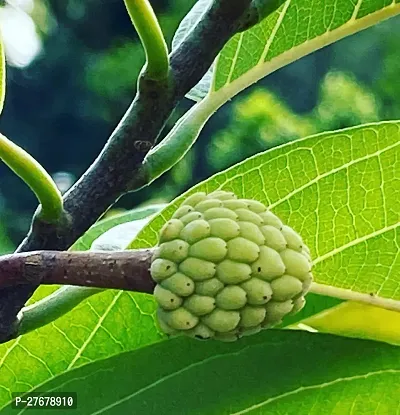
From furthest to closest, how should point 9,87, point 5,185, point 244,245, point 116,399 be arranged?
point 9,87 → point 5,185 → point 116,399 → point 244,245

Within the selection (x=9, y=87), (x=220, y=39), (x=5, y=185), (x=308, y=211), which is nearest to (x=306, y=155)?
(x=308, y=211)

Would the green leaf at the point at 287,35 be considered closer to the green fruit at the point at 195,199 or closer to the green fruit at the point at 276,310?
the green fruit at the point at 195,199

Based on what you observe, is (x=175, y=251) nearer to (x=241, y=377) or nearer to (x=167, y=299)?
(x=167, y=299)

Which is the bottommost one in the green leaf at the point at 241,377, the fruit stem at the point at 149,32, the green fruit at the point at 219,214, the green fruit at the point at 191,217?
the green leaf at the point at 241,377

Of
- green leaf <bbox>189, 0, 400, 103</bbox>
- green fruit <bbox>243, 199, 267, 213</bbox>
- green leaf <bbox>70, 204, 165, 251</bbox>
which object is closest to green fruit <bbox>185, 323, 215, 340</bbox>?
green fruit <bbox>243, 199, 267, 213</bbox>

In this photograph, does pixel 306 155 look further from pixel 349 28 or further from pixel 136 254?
pixel 136 254

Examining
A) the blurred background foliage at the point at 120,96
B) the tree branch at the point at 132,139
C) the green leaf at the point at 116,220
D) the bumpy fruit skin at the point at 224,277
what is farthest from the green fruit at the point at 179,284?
the blurred background foliage at the point at 120,96
